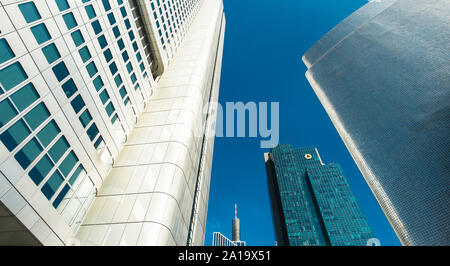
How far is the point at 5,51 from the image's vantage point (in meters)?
10.5

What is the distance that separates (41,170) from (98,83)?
29.1 ft

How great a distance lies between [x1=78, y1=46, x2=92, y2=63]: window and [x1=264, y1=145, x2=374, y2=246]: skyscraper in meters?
143

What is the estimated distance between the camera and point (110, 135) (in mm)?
18812

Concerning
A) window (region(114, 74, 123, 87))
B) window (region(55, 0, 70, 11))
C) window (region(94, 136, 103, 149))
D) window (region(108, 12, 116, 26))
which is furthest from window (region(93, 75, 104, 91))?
window (region(108, 12, 116, 26))

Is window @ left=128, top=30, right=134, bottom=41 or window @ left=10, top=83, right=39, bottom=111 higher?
window @ left=128, top=30, right=134, bottom=41

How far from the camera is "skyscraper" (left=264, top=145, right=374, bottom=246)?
406ft

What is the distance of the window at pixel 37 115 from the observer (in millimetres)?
11680

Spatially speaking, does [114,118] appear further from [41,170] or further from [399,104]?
[399,104]

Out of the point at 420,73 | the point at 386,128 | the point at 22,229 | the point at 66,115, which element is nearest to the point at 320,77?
the point at 420,73

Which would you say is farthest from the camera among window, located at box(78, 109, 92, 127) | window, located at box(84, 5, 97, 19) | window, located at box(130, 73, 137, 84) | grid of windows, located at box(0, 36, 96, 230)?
window, located at box(130, 73, 137, 84)

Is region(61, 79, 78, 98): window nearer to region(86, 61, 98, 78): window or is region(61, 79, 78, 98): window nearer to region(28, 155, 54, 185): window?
region(86, 61, 98, 78): window

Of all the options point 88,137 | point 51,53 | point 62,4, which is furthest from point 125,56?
point 88,137

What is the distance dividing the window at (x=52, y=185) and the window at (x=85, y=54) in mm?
9416
